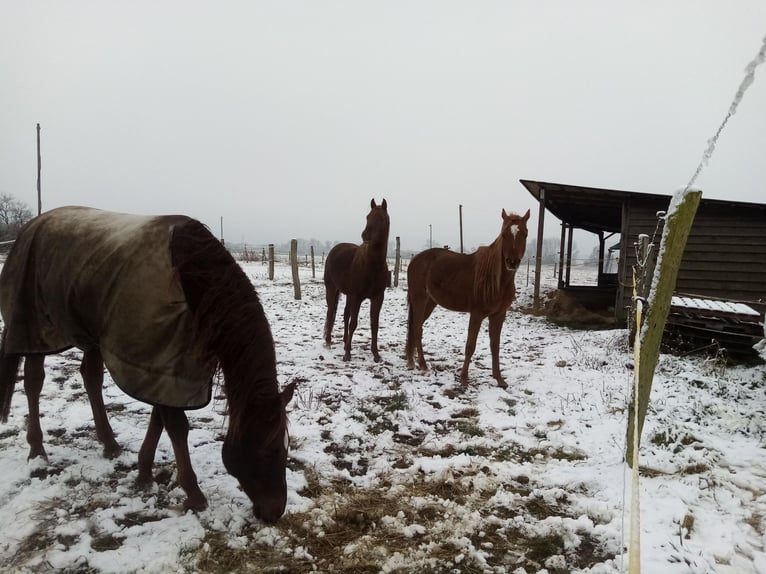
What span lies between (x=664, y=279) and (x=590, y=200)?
29.9 feet

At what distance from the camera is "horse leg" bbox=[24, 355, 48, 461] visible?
112 inches

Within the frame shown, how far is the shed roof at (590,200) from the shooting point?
9.39 m

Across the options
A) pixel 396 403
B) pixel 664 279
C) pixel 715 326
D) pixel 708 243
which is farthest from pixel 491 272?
pixel 708 243

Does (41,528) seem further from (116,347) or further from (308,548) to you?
(308,548)

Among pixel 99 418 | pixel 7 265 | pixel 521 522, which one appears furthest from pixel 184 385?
pixel 521 522

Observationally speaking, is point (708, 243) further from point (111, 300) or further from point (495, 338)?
point (111, 300)

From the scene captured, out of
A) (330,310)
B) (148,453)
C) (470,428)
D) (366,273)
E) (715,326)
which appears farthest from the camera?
(330,310)

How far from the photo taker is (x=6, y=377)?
2896mm

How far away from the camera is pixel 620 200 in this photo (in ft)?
32.6

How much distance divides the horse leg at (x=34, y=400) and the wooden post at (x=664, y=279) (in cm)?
A: 398

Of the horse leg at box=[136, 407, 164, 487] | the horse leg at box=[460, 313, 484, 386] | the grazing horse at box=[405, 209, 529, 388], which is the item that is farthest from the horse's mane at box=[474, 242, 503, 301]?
the horse leg at box=[136, 407, 164, 487]

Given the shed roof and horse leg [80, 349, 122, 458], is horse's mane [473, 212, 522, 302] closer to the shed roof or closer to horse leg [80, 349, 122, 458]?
horse leg [80, 349, 122, 458]

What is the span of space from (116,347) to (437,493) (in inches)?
85.7

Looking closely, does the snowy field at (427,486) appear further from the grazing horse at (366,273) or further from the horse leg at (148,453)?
the grazing horse at (366,273)
